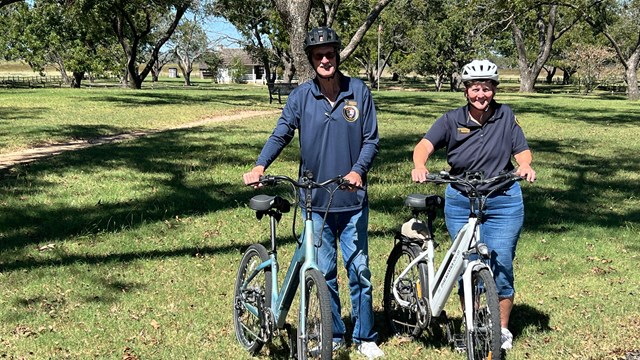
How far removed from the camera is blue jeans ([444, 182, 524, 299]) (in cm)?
408

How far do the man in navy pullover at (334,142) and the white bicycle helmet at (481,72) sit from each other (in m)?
0.64

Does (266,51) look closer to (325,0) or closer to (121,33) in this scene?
(121,33)

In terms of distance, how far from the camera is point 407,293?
4.48 meters

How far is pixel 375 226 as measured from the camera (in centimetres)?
771

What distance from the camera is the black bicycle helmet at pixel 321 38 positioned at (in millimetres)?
3729

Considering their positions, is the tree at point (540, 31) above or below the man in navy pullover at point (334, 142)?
above

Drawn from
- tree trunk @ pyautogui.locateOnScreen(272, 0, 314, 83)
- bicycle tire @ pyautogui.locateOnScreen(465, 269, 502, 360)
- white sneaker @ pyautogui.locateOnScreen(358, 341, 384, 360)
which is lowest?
white sneaker @ pyautogui.locateOnScreen(358, 341, 384, 360)

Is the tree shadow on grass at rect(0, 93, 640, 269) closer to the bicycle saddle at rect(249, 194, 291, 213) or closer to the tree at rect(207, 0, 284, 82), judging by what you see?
the bicycle saddle at rect(249, 194, 291, 213)

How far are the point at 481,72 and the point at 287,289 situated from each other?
179 centimetres

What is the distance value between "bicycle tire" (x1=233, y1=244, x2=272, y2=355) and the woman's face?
1661 mm

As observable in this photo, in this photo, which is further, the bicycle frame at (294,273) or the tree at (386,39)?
the tree at (386,39)

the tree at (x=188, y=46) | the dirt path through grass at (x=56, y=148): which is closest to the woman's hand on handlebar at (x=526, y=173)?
the dirt path through grass at (x=56, y=148)

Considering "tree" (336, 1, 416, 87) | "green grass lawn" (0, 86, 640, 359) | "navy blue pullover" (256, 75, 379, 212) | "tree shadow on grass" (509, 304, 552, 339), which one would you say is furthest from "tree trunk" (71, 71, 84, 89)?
"navy blue pullover" (256, 75, 379, 212)

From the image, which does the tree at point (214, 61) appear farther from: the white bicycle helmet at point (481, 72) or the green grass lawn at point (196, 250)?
the white bicycle helmet at point (481, 72)
